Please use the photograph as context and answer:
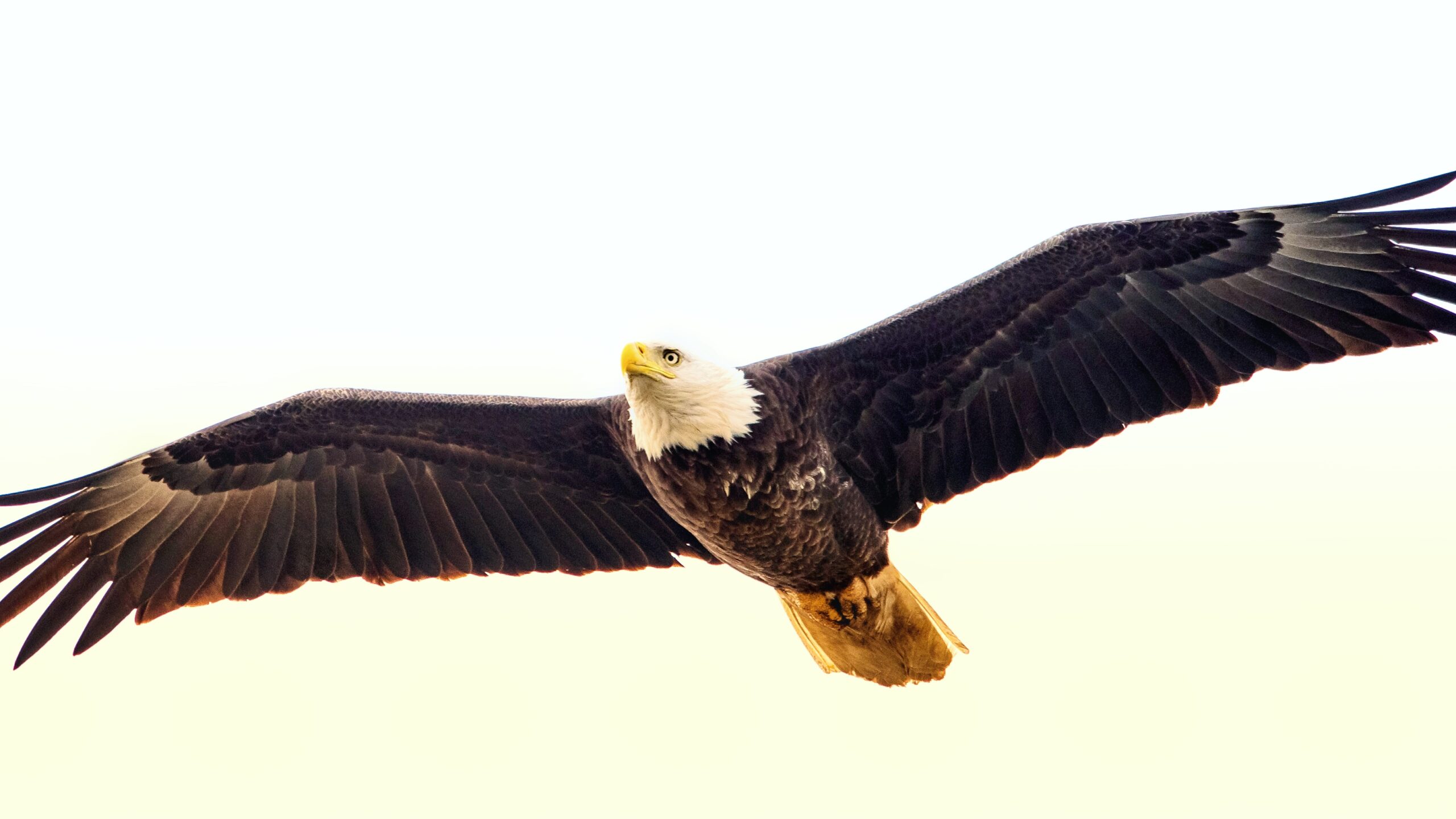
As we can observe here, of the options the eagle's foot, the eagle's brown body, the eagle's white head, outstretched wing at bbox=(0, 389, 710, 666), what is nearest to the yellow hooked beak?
the eagle's white head

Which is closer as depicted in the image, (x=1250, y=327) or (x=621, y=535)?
(x=1250, y=327)

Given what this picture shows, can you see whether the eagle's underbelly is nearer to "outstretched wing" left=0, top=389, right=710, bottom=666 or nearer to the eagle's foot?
the eagle's foot

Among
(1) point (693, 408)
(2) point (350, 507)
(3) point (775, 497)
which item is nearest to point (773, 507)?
(3) point (775, 497)

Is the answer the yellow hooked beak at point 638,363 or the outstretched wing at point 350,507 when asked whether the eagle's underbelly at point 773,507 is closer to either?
the yellow hooked beak at point 638,363

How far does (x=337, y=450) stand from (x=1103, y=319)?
395 centimetres

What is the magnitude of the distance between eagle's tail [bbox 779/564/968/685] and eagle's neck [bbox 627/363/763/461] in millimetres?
1145

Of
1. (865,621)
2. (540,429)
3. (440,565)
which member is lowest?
(865,621)

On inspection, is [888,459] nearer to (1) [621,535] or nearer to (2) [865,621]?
(2) [865,621]

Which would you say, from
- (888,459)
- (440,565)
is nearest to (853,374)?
(888,459)

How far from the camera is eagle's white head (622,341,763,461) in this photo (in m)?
6.48

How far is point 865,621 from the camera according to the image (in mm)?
7281

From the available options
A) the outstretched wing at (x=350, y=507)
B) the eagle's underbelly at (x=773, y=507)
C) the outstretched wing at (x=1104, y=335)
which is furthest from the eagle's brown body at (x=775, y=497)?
the outstretched wing at (x=350, y=507)

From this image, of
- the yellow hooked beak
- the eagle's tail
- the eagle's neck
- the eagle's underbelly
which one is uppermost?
the yellow hooked beak

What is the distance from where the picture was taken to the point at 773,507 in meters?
6.64
